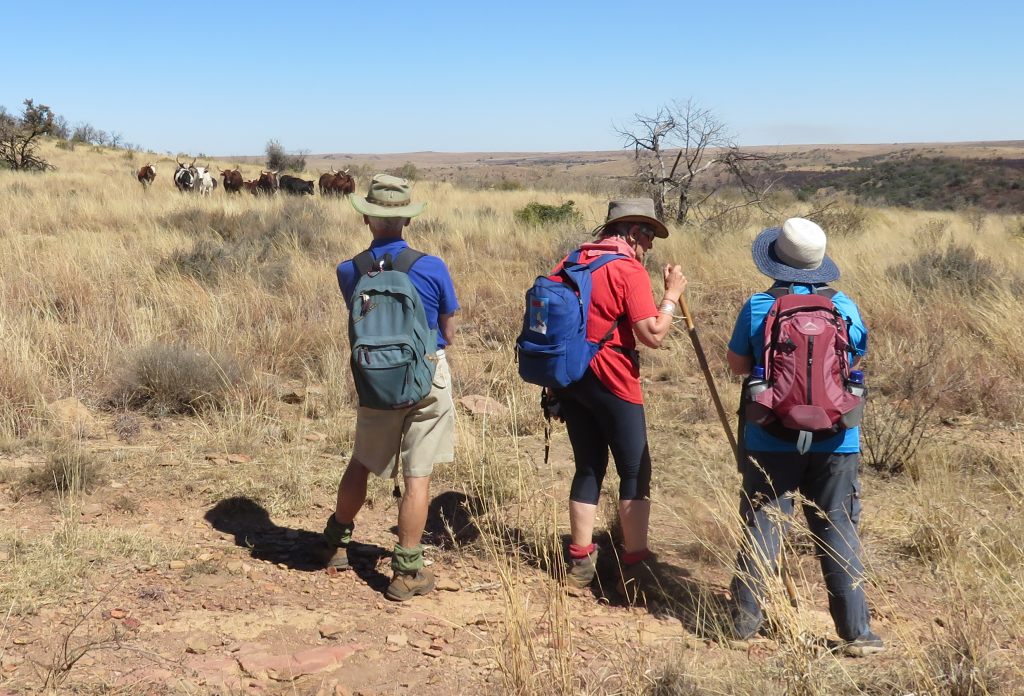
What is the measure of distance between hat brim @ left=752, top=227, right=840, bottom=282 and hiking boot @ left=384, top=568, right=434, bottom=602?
1970 millimetres

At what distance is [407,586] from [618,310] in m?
1.50

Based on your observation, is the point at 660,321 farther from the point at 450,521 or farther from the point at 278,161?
the point at 278,161

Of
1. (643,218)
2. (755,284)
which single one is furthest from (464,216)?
(643,218)

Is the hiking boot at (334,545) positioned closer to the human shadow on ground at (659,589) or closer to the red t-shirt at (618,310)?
the human shadow on ground at (659,589)

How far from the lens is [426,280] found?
3.79 m

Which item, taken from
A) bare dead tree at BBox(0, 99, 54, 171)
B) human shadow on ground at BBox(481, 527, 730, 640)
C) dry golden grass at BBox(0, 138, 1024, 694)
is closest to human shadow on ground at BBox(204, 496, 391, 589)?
dry golden grass at BBox(0, 138, 1024, 694)

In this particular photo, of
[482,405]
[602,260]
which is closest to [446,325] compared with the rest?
[602,260]

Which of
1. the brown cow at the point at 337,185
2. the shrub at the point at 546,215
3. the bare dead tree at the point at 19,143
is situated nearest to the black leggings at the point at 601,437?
the shrub at the point at 546,215

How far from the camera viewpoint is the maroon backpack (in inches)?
121

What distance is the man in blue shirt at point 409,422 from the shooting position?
378 centimetres

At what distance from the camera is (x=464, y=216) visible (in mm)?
16703

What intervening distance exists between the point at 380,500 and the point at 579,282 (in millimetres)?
2037

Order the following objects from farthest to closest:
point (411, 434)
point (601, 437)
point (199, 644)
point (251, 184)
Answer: point (251, 184) → point (601, 437) → point (411, 434) → point (199, 644)

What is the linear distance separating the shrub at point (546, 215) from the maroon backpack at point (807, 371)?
39.1 ft
